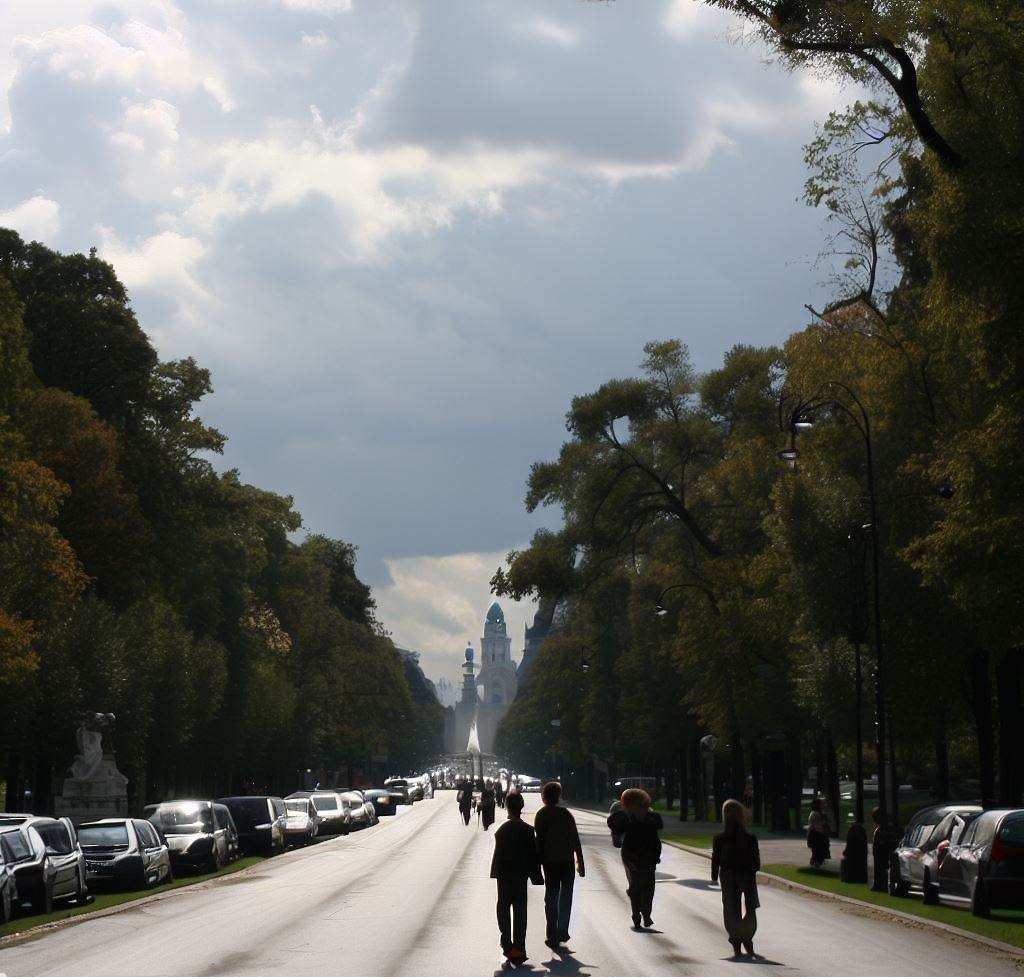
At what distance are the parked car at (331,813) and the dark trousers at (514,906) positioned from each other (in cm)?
4800

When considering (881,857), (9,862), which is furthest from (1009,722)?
(9,862)

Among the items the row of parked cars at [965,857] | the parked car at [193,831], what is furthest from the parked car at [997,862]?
the parked car at [193,831]

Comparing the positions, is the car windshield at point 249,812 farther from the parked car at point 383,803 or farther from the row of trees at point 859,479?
the parked car at point 383,803

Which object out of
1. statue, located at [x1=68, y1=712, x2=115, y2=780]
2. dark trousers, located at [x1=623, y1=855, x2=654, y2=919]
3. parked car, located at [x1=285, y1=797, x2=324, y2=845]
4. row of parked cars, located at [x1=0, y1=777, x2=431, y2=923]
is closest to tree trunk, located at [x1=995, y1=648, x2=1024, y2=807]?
dark trousers, located at [x1=623, y1=855, x2=654, y2=919]

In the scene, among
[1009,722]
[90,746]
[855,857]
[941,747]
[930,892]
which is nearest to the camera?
[930,892]

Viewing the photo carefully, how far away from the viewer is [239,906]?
84.6 ft

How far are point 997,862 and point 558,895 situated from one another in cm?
698

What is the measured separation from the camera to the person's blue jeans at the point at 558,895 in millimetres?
17922

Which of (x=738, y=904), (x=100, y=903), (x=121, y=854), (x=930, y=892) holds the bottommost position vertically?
(x=100, y=903)

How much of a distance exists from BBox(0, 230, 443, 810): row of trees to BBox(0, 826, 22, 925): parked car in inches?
454

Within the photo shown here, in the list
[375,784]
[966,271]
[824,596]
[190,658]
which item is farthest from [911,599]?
[375,784]

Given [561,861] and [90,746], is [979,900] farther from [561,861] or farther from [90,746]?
[90,746]

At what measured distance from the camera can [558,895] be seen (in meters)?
18.4

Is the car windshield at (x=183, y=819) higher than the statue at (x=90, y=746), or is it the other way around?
the statue at (x=90, y=746)
